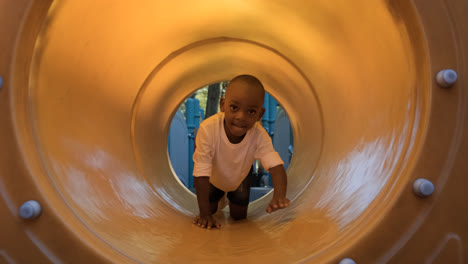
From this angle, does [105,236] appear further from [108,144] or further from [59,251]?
[108,144]

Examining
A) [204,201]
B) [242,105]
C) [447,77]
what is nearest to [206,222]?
[204,201]

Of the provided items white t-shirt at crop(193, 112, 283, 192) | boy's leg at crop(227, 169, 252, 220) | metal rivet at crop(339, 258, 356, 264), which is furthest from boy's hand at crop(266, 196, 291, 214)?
metal rivet at crop(339, 258, 356, 264)

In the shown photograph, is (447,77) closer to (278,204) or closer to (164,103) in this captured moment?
(278,204)

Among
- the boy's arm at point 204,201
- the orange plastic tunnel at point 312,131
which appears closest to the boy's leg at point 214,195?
the orange plastic tunnel at point 312,131

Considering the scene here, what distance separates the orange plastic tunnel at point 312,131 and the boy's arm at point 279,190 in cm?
11

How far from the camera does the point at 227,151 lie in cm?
223

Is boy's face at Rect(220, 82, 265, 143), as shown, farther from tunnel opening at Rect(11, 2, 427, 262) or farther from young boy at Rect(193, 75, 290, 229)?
tunnel opening at Rect(11, 2, 427, 262)

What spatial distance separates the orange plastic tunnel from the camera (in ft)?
3.52

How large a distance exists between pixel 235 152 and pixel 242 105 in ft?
1.11

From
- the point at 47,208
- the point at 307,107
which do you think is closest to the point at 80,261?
the point at 47,208

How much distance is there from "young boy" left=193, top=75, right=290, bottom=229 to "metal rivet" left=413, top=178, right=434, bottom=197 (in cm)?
83

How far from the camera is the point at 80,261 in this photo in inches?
41.6

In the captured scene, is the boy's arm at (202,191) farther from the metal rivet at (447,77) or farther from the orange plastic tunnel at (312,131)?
the metal rivet at (447,77)

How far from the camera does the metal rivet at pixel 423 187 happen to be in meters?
1.05
